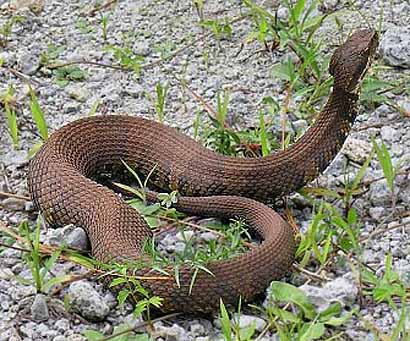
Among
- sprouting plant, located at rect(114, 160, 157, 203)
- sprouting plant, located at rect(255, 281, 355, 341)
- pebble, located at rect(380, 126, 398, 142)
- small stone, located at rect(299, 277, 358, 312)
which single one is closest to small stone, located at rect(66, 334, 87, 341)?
sprouting plant, located at rect(255, 281, 355, 341)

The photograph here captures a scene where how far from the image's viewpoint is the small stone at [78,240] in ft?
15.5

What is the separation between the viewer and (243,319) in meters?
4.20

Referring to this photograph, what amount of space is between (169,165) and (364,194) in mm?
1004

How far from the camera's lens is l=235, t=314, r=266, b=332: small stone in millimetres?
4148

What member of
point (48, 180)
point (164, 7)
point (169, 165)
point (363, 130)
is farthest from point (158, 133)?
point (164, 7)

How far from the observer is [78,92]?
6031 mm

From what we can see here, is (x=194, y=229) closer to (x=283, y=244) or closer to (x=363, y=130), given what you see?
(x=283, y=244)

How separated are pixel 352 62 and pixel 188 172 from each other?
0.97 metres

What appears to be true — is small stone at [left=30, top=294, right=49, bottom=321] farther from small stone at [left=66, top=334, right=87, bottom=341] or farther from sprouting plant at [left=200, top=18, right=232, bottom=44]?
sprouting plant at [left=200, top=18, right=232, bottom=44]

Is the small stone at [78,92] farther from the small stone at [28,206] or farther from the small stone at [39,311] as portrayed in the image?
the small stone at [39,311]

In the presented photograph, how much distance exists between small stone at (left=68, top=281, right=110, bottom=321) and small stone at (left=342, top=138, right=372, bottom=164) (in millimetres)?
1729

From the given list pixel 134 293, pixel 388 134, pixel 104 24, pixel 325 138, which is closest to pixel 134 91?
pixel 104 24

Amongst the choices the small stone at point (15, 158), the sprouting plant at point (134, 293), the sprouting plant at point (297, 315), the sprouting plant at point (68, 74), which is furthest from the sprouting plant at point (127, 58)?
the sprouting plant at point (297, 315)

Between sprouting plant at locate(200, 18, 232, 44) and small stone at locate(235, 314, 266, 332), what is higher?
sprouting plant at locate(200, 18, 232, 44)
